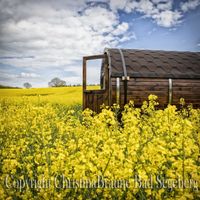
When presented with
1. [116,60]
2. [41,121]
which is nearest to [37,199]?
[41,121]

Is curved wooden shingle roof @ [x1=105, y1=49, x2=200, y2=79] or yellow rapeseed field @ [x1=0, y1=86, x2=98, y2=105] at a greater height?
curved wooden shingle roof @ [x1=105, y1=49, x2=200, y2=79]

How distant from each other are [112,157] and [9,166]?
1198mm

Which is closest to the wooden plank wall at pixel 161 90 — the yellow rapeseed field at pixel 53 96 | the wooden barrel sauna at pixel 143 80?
the wooden barrel sauna at pixel 143 80

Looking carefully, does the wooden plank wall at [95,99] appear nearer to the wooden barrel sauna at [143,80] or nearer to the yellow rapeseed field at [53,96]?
the wooden barrel sauna at [143,80]

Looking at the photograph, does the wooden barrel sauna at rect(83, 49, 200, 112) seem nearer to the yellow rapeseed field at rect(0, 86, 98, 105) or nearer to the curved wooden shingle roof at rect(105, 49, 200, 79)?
the curved wooden shingle roof at rect(105, 49, 200, 79)

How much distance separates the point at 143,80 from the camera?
8.14m

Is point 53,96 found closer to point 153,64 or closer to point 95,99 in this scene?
point 95,99

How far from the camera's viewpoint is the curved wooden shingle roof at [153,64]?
26.8 feet

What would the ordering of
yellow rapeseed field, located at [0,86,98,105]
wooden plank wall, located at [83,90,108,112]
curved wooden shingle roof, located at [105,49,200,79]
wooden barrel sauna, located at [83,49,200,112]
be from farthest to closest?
yellow rapeseed field, located at [0,86,98,105]
wooden plank wall, located at [83,90,108,112]
curved wooden shingle roof, located at [105,49,200,79]
wooden barrel sauna, located at [83,49,200,112]

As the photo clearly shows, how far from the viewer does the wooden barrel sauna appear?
7.96 m

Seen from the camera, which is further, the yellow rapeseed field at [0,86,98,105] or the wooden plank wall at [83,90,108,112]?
the yellow rapeseed field at [0,86,98,105]

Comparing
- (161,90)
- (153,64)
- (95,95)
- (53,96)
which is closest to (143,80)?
(161,90)

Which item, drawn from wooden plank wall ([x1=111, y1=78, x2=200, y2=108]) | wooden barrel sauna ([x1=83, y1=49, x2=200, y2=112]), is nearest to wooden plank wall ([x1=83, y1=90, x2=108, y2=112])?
wooden barrel sauna ([x1=83, y1=49, x2=200, y2=112])

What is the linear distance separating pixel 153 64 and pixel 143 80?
2.98ft
